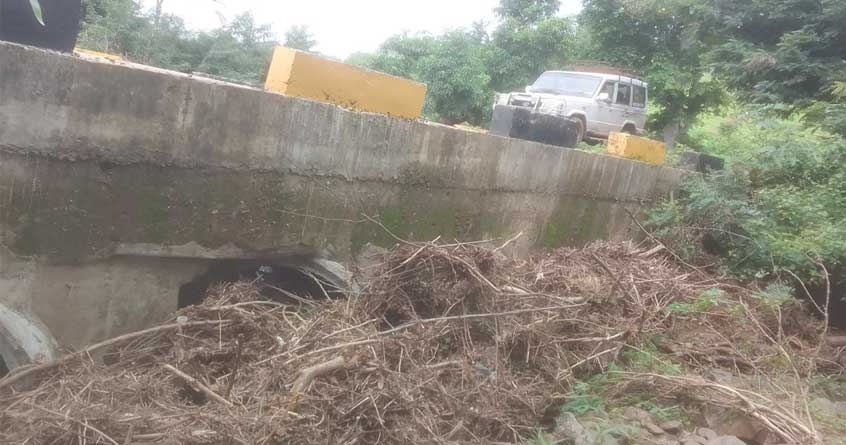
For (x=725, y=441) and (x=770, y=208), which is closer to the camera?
(x=725, y=441)

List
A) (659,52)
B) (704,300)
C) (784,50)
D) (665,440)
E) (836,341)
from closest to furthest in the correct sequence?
1. (665,440)
2. (704,300)
3. (836,341)
4. (784,50)
5. (659,52)

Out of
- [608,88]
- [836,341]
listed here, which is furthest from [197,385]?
[608,88]

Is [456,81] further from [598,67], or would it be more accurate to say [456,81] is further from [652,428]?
[652,428]

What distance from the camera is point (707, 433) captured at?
377 centimetres

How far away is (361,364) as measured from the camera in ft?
10.7

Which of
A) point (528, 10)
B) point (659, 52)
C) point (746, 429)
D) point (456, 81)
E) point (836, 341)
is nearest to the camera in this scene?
point (746, 429)

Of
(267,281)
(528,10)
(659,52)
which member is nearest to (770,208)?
(267,281)

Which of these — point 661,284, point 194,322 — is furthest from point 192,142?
point 661,284

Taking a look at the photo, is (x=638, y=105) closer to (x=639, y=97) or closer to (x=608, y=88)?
(x=639, y=97)

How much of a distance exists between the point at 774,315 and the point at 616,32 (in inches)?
552

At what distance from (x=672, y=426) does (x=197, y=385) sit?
2.63 metres

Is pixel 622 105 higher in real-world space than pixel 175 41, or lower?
higher

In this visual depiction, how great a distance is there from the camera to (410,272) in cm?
413

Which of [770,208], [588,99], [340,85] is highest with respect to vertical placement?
[588,99]
